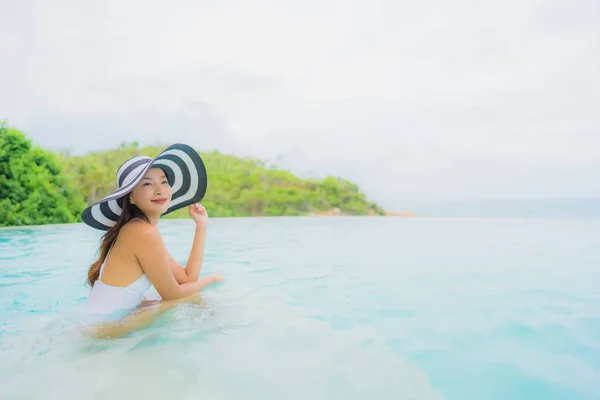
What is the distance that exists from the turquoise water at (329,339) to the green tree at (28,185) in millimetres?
7244

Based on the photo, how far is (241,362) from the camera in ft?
5.82

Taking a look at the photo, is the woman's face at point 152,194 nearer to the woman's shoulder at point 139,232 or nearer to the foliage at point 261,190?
the woman's shoulder at point 139,232

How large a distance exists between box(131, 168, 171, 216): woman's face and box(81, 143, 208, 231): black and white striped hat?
2.1 inches

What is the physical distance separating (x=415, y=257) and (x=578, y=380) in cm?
317

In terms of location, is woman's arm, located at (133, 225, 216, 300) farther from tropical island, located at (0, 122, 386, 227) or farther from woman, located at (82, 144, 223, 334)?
tropical island, located at (0, 122, 386, 227)

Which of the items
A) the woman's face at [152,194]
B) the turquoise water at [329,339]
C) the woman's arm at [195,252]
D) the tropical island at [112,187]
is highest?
the tropical island at [112,187]

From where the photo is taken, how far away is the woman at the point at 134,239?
1999 mm

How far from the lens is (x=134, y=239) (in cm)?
198

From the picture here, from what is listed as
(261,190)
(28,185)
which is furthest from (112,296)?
(261,190)

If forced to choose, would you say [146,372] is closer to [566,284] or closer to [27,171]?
[566,284]

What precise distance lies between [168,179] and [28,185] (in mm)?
9898

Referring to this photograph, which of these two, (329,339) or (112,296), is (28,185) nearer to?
(112,296)

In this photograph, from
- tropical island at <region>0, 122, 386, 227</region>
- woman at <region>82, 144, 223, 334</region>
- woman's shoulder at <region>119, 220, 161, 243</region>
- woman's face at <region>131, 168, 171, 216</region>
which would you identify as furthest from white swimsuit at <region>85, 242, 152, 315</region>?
tropical island at <region>0, 122, 386, 227</region>

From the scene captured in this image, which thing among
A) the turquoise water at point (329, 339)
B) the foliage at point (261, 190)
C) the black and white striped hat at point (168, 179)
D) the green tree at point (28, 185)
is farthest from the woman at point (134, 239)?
the foliage at point (261, 190)
